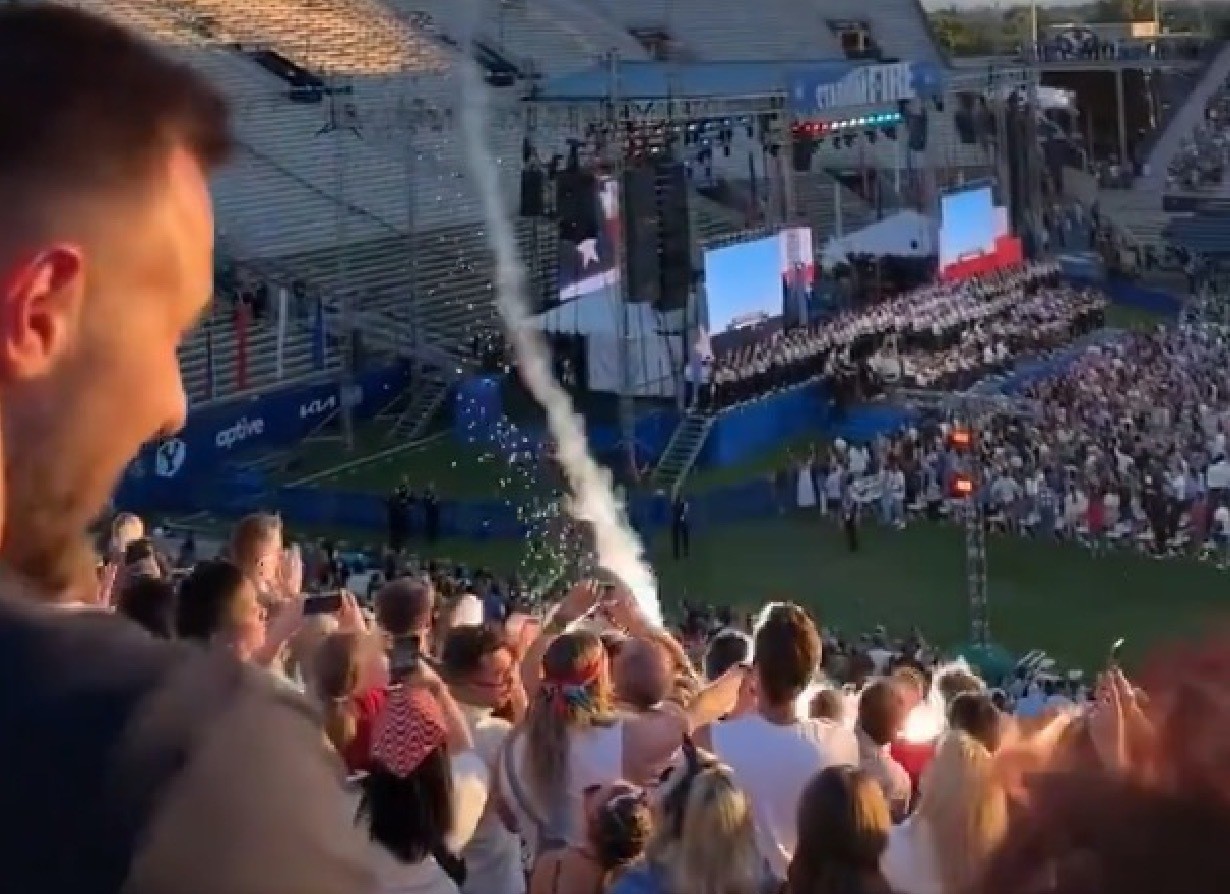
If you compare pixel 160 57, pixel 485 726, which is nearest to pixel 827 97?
pixel 485 726

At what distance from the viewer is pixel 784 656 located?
4.02m

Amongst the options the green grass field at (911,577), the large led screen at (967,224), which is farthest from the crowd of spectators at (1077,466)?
the large led screen at (967,224)

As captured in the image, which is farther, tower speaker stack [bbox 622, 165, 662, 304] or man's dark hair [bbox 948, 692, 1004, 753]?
tower speaker stack [bbox 622, 165, 662, 304]

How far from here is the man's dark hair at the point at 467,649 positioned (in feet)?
14.1

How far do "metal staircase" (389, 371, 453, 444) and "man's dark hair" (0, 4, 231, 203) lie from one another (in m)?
20.3

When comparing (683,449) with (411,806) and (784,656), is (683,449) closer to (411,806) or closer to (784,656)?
(784,656)

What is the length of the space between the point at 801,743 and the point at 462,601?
2701mm

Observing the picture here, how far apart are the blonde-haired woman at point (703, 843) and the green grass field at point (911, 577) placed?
11.2m

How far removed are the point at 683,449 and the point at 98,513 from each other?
744 inches

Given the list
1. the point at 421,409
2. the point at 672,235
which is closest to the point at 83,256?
the point at 672,235

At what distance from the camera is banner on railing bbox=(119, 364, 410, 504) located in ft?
59.5

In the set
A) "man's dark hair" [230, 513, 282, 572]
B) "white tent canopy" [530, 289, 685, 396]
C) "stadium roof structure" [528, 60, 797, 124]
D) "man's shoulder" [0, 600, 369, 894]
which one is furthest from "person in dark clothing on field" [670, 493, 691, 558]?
"man's shoulder" [0, 600, 369, 894]

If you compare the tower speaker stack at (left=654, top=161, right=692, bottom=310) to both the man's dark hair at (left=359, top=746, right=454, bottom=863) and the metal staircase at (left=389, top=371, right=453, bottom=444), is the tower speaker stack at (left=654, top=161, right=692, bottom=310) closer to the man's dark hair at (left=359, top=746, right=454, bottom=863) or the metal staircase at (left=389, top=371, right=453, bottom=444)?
the metal staircase at (left=389, top=371, right=453, bottom=444)

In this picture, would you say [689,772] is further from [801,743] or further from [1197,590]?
[1197,590]
